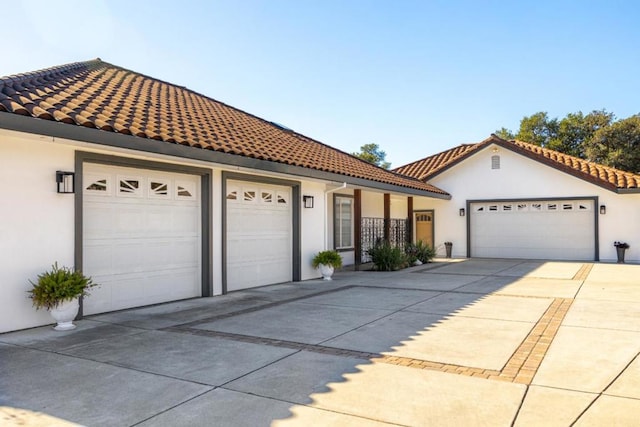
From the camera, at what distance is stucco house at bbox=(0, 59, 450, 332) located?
258 inches

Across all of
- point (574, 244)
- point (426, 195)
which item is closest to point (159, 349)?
point (426, 195)

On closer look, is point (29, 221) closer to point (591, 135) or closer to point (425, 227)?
point (425, 227)

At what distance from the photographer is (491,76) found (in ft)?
65.0

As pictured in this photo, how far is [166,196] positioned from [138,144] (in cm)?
191

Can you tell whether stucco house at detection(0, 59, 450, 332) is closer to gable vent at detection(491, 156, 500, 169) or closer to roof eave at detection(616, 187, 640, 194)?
gable vent at detection(491, 156, 500, 169)

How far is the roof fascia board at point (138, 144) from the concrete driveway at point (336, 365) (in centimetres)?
260

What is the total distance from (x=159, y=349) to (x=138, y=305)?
3061mm

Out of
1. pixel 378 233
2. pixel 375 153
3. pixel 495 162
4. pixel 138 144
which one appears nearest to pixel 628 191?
pixel 495 162

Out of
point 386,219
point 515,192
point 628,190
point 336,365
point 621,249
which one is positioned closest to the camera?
point 336,365

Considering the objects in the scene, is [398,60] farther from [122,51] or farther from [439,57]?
[122,51]

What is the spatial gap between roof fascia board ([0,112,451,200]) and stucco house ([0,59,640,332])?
19 millimetres

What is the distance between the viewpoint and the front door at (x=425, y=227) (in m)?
20.8

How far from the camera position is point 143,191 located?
8461 mm

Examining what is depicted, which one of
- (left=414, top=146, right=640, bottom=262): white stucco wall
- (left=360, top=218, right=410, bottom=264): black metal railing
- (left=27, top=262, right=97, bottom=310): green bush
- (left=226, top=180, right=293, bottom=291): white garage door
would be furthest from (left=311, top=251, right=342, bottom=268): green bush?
(left=414, top=146, right=640, bottom=262): white stucco wall
